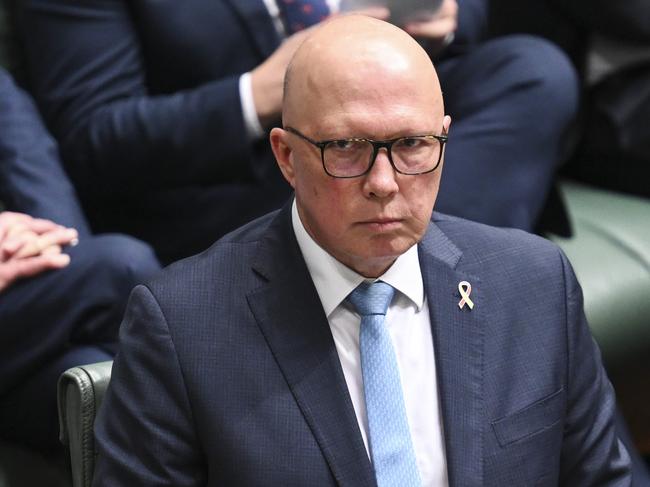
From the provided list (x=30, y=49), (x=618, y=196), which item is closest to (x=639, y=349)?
(x=618, y=196)

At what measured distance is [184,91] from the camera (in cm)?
144

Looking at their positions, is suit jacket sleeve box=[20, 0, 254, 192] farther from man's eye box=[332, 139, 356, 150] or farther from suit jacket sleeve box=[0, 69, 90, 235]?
man's eye box=[332, 139, 356, 150]

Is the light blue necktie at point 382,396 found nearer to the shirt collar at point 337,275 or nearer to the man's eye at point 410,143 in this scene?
the shirt collar at point 337,275

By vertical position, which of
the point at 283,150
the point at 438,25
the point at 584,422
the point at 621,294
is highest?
the point at 283,150

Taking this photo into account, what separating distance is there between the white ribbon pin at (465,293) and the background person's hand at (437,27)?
502 mm

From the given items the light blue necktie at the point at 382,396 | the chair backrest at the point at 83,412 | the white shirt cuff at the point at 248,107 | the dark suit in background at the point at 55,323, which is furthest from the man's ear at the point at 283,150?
the white shirt cuff at the point at 248,107

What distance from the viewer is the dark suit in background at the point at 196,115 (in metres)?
1.39

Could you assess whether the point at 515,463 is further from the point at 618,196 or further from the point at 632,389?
the point at 618,196

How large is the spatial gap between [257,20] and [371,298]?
598mm

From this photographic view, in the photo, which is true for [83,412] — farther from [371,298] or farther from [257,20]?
[257,20]

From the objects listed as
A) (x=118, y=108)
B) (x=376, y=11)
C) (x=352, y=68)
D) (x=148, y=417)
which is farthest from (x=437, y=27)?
(x=148, y=417)

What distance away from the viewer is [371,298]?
95cm

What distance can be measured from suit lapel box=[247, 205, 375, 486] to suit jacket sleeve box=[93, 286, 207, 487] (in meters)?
0.08

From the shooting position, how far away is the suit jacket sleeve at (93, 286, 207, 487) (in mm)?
905
